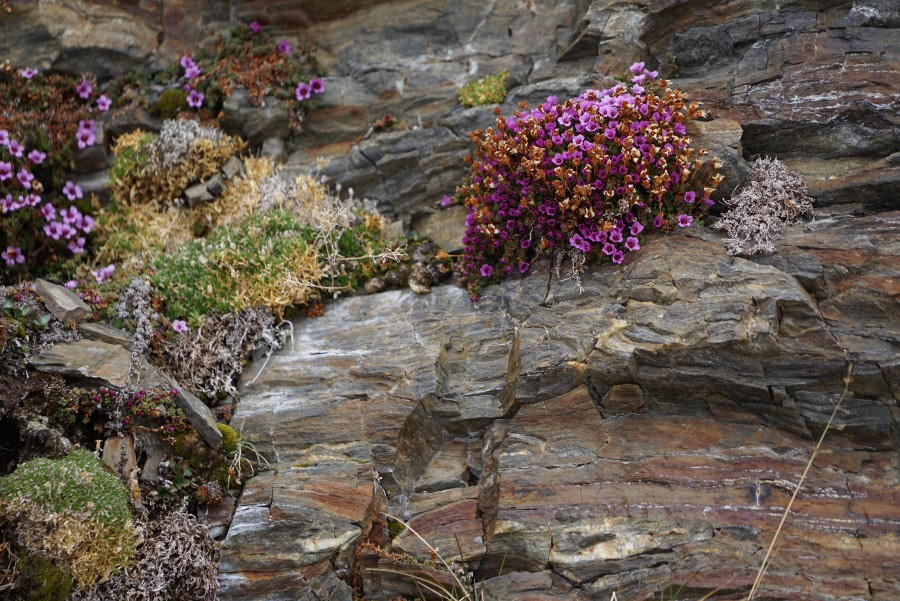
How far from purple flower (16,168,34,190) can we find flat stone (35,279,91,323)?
2450mm

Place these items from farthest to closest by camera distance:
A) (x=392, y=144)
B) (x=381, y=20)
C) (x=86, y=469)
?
(x=381, y=20)
(x=392, y=144)
(x=86, y=469)

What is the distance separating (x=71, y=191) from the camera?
9.89m

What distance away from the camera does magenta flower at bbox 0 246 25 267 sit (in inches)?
354

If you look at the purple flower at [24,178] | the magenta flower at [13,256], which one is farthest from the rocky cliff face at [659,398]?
the purple flower at [24,178]

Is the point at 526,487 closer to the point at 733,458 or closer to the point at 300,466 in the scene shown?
the point at 733,458

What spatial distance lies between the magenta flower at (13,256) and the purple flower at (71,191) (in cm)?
111

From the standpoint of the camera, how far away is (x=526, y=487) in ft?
20.4

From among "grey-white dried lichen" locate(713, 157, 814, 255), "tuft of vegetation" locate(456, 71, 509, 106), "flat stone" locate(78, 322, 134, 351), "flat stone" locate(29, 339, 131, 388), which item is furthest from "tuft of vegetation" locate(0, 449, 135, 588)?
"tuft of vegetation" locate(456, 71, 509, 106)

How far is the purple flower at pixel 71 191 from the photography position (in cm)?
980

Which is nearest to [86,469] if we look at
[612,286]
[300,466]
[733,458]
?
[300,466]

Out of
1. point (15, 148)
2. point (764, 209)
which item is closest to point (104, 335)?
point (15, 148)

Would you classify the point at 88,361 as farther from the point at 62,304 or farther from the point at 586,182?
the point at 586,182

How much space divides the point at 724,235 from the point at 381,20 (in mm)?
6696

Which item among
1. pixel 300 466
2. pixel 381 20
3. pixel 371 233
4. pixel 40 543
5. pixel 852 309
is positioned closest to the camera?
pixel 40 543
